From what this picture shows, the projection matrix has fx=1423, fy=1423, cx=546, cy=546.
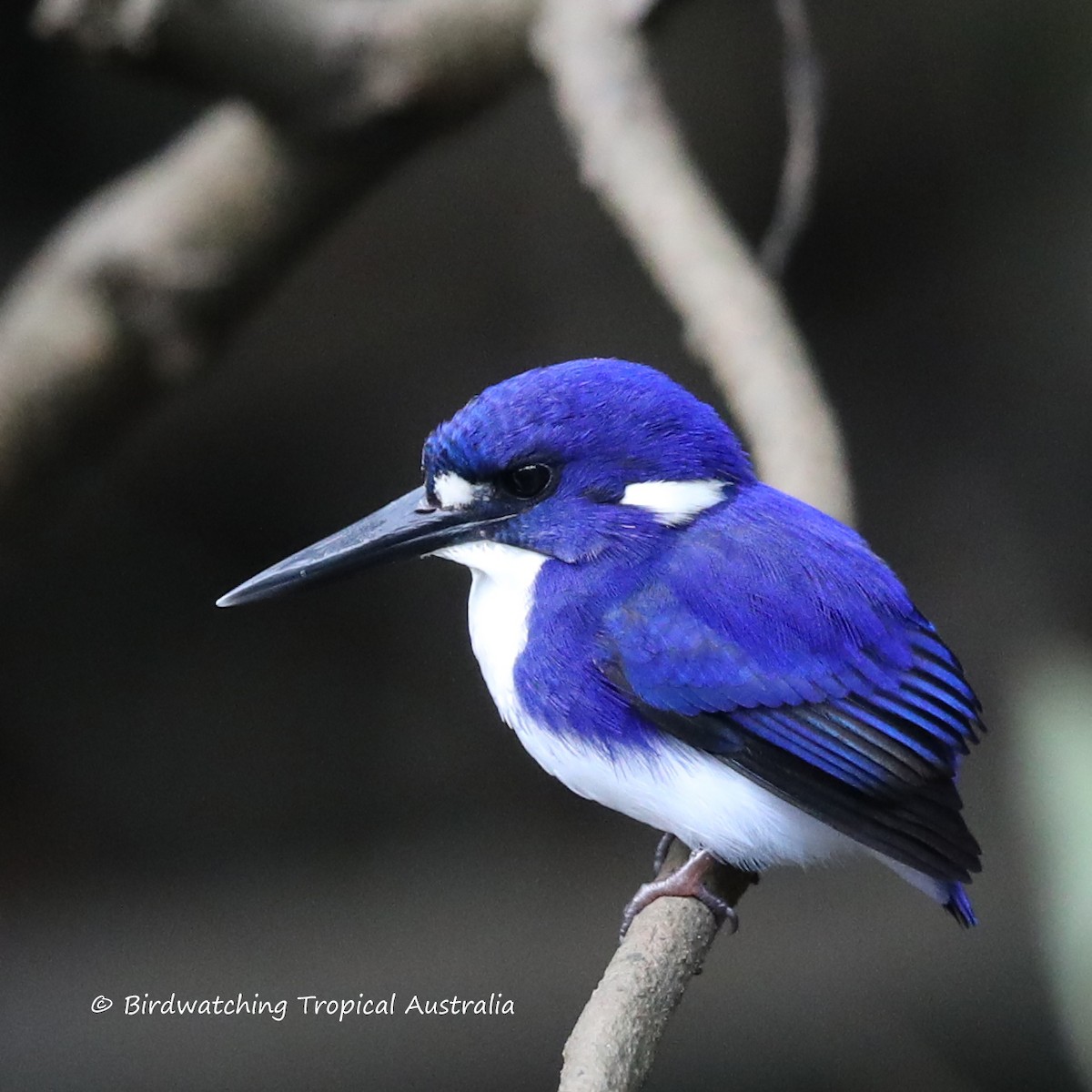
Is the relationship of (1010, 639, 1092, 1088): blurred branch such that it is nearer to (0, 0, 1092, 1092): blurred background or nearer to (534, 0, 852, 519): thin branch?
(0, 0, 1092, 1092): blurred background

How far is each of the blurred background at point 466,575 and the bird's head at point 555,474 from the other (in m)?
0.42

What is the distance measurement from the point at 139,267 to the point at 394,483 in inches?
10.0

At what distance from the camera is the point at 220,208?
1.07 meters

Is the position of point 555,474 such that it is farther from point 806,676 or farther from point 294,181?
point 294,181

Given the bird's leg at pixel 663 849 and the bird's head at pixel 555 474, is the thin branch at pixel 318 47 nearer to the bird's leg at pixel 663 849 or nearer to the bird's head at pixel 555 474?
the bird's head at pixel 555 474

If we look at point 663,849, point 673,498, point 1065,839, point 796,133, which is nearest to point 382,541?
point 673,498

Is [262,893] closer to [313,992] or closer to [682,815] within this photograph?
[313,992]

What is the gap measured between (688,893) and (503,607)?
0.16 metres

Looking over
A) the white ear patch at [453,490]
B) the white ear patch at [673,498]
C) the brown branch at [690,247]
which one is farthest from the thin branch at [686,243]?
the white ear patch at [453,490]

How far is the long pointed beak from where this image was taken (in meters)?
0.66

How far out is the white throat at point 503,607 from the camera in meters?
0.70

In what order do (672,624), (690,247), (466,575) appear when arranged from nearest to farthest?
(672,624), (690,247), (466,575)

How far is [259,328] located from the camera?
1.14m

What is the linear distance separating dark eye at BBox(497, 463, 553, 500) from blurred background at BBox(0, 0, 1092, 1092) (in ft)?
1.42
